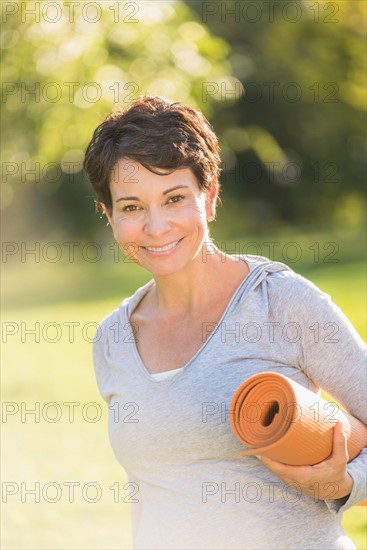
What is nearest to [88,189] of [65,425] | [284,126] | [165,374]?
[284,126]

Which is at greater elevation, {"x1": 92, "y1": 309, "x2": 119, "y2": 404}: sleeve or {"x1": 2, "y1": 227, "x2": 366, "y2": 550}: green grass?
{"x1": 92, "y1": 309, "x2": 119, "y2": 404}: sleeve

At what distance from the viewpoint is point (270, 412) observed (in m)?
2.51

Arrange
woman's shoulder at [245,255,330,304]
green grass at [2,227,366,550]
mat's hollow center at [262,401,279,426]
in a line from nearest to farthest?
mat's hollow center at [262,401,279,426] → woman's shoulder at [245,255,330,304] → green grass at [2,227,366,550]

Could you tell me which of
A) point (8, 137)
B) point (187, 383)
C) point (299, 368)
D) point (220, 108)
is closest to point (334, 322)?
point (299, 368)

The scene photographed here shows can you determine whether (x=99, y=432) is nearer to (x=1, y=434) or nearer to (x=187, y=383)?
(x=1, y=434)

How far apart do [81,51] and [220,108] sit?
21.0 metres

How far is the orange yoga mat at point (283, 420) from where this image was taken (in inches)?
91.7

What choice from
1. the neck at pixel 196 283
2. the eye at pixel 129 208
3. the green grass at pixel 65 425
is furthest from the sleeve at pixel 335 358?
the green grass at pixel 65 425

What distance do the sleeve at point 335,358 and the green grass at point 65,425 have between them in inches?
115

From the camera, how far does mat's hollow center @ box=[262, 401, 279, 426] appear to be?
2463 mm

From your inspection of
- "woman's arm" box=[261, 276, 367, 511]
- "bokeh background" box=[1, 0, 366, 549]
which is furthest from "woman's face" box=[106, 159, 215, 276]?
"bokeh background" box=[1, 0, 366, 549]

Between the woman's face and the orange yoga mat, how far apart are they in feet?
1.83

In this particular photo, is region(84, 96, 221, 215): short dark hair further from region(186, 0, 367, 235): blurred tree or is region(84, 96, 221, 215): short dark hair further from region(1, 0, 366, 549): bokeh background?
region(186, 0, 367, 235): blurred tree

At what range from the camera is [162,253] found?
2807 mm
